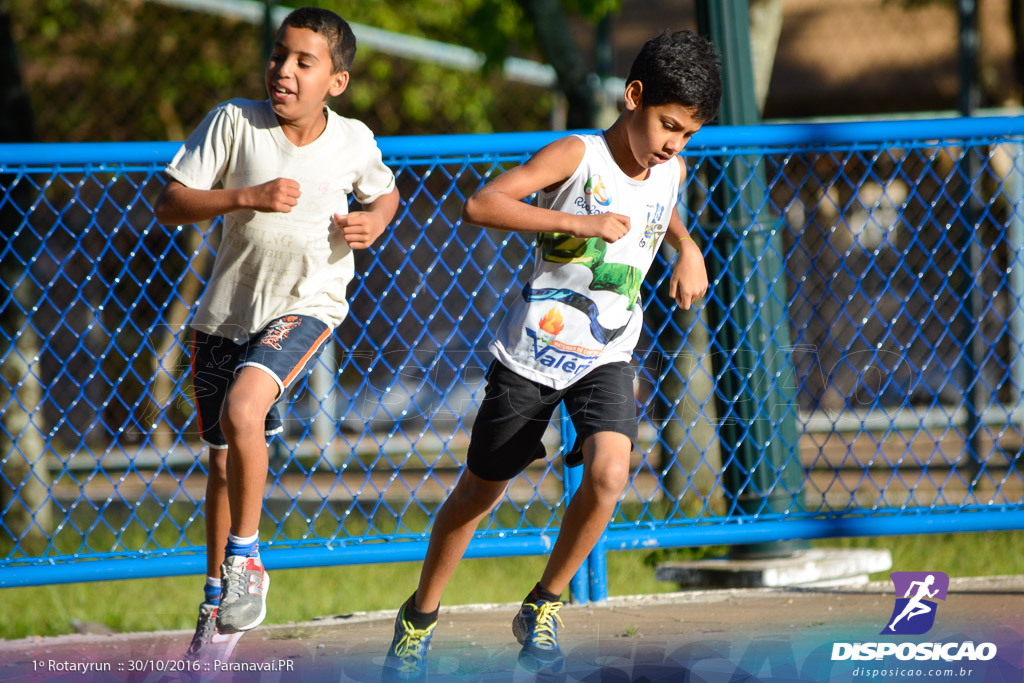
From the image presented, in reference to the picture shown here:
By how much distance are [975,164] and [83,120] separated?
6806 millimetres

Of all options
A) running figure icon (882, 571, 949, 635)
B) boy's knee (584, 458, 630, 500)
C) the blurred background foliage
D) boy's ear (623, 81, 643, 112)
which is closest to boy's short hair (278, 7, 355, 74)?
boy's ear (623, 81, 643, 112)

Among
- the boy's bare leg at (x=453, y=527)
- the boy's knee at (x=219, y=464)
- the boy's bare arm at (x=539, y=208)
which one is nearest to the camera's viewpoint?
the boy's bare arm at (x=539, y=208)

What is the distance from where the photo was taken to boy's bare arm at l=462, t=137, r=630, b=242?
250cm

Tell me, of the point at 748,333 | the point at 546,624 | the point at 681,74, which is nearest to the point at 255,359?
the point at 546,624

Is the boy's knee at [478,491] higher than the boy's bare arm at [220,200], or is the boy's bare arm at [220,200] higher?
the boy's bare arm at [220,200]

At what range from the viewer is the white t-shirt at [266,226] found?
9.35 ft

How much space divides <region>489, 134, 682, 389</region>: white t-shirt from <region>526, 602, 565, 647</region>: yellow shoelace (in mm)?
583

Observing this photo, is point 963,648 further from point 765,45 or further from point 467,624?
point 765,45

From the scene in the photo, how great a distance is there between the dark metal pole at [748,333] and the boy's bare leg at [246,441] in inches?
70.5

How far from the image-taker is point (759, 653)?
3.08m

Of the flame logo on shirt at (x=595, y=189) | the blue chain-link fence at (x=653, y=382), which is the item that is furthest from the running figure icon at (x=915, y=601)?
the flame logo on shirt at (x=595, y=189)

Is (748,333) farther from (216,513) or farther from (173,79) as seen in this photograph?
(173,79)

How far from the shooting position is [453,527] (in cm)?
284

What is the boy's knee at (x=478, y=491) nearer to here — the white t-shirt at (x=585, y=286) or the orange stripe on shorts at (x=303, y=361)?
the white t-shirt at (x=585, y=286)
